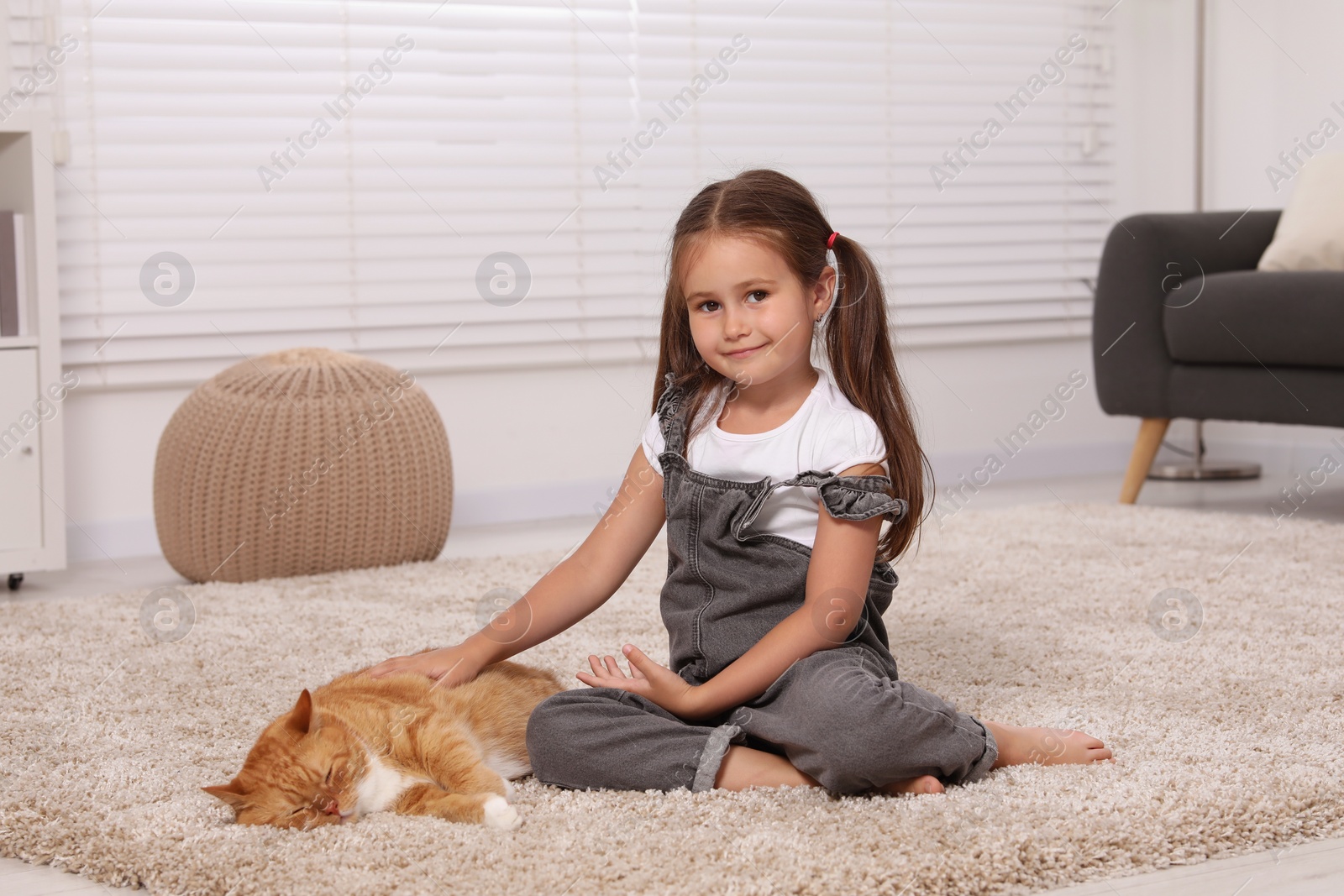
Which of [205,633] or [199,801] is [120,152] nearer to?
[205,633]

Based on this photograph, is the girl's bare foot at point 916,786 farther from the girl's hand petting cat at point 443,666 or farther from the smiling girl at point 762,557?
the girl's hand petting cat at point 443,666

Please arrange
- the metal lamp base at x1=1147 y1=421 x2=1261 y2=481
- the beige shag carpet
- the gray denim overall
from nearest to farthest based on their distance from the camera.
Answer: the beige shag carpet
the gray denim overall
the metal lamp base at x1=1147 y1=421 x2=1261 y2=481

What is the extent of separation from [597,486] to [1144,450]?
4.03 ft

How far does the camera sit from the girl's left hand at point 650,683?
3.32 feet

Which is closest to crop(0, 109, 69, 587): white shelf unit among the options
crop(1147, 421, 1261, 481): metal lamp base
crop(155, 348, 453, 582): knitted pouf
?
crop(155, 348, 453, 582): knitted pouf

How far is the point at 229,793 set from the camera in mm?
946

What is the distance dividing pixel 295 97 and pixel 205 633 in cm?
141

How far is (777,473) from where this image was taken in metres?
1.13

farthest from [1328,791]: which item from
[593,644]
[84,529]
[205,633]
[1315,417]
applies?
[84,529]

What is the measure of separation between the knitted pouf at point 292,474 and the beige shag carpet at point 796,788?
9cm

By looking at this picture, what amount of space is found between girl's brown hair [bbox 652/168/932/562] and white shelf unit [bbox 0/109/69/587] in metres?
1.39

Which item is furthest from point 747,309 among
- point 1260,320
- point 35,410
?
point 1260,320

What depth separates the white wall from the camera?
2578 mm

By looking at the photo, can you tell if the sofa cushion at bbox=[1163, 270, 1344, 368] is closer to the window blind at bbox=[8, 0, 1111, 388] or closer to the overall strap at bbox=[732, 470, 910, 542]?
the window blind at bbox=[8, 0, 1111, 388]
